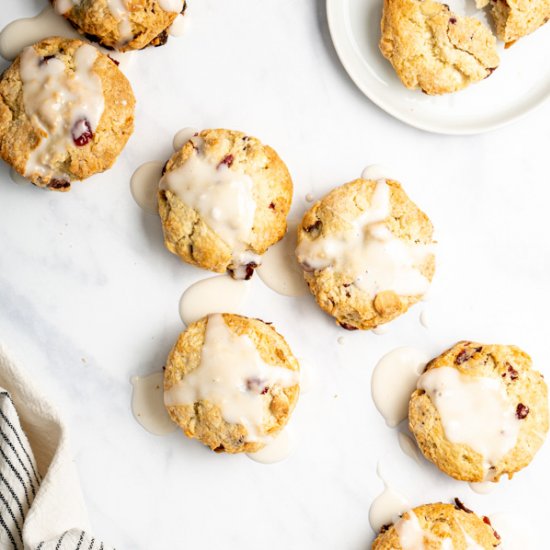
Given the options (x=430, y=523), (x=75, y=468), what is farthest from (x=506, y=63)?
(x=75, y=468)

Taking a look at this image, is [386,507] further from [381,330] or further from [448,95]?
[448,95]

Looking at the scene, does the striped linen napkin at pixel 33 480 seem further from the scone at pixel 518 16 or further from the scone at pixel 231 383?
the scone at pixel 518 16

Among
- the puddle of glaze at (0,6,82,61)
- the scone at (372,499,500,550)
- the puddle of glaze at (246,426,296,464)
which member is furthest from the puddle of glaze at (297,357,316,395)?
the puddle of glaze at (0,6,82,61)

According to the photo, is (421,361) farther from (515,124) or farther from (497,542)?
(515,124)

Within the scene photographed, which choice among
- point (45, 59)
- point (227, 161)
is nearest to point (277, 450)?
point (227, 161)

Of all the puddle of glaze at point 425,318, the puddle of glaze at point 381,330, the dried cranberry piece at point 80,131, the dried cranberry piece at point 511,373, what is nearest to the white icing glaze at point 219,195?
the dried cranberry piece at point 80,131

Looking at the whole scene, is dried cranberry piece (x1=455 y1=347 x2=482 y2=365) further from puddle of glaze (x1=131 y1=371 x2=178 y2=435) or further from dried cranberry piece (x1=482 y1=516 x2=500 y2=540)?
puddle of glaze (x1=131 y1=371 x2=178 y2=435)
